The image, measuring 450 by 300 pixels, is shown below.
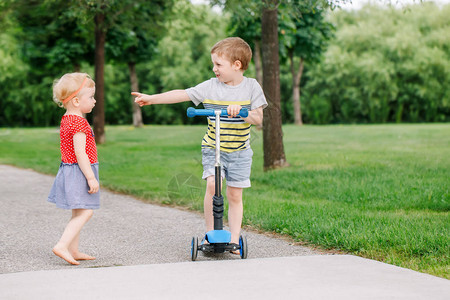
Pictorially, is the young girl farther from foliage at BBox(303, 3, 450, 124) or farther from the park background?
foliage at BBox(303, 3, 450, 124)

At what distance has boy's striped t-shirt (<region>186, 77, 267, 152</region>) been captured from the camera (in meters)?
4.28

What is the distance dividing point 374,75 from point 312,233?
37993 mm

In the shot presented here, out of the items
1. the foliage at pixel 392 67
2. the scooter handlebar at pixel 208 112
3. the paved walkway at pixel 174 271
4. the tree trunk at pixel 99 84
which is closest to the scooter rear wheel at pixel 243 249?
the paved walkway at pixel 174 271

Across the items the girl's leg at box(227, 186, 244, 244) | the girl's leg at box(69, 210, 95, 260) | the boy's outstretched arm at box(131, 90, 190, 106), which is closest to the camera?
the boy's outstretched arm at box(131, 90, 190, 106)

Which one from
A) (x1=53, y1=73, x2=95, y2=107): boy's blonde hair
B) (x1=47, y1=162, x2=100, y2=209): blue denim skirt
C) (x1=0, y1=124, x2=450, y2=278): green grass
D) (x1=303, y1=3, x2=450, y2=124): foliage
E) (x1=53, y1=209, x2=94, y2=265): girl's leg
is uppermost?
(x1=303, y1=3, x2=450, y2=124): foliage

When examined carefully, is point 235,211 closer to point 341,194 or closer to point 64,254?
point 64,254

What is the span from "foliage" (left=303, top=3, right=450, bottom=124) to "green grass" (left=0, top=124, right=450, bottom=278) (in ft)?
91.4

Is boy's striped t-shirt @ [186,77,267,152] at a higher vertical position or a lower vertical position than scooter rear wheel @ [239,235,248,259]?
higher

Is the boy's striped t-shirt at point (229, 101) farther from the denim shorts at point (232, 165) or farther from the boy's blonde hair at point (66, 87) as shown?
the boy's blonde hair at point (66, 87)

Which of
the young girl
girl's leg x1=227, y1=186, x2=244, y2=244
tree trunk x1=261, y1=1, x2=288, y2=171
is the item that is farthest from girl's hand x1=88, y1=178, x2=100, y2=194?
tree trunk x1=261, y1=1, x2=288, y2=171

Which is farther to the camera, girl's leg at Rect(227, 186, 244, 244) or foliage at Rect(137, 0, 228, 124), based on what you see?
foliage at Rect(137, 0, 228, 124)

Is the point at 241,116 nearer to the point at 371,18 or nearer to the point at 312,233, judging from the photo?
the point at 312,233

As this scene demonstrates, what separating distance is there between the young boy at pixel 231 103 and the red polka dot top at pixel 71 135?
45 cm

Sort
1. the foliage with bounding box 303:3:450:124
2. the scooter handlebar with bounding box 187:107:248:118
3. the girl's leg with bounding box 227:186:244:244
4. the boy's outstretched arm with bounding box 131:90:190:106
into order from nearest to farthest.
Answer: the scooter handlebar with bounding box 187:107:248:118
the boy's outstretched arm with bounding box 131:90:190:106
the girl's leg with bounding box 227:186:244:244
the foliage with bounding box 303:3:450:124
